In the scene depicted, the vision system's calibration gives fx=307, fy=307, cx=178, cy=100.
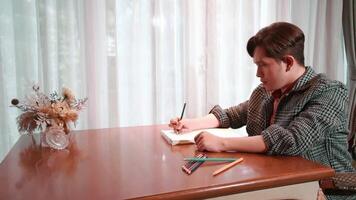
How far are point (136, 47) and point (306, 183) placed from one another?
1.35m

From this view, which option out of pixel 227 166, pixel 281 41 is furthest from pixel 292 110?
pixel 227 166

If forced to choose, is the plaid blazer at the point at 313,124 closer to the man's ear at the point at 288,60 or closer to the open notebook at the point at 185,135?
the man's ear at the point at 288,60

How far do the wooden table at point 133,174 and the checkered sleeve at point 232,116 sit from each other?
360 mm

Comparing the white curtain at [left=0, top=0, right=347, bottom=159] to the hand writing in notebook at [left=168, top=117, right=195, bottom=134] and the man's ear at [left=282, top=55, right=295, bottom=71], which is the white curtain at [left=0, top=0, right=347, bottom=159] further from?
the man's ear at [left=282, top=55, right=295, bottom=71]

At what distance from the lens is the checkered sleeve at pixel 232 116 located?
1.43m

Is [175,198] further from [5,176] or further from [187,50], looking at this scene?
[187,50]

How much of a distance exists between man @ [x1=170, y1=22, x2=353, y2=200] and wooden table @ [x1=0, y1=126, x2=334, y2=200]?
0.15ft

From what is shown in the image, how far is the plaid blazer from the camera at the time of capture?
0.98m

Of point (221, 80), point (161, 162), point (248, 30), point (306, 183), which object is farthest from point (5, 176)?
point (248, 30)

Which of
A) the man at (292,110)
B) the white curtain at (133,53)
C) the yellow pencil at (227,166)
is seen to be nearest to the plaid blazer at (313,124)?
the man at (292,110)

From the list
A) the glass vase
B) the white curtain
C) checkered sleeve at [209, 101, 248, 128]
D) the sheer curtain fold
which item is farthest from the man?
the sheer curtain fold

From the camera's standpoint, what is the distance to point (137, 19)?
191 cm

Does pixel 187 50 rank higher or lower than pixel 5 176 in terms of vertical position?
higher

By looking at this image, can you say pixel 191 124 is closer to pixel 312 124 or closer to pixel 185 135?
pixel 185 135
